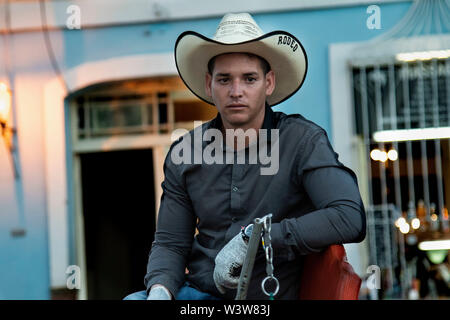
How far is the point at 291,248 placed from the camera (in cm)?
231

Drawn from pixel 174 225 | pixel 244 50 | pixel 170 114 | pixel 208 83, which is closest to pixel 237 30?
pixel 244 50

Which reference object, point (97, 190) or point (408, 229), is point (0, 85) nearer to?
point (97, 190)

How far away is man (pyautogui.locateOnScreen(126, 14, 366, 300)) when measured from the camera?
2.32m

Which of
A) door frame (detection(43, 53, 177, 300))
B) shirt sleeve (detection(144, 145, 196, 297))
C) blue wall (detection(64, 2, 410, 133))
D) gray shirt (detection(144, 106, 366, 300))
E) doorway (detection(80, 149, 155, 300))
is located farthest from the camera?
doorway (detection(80, 149, 155, 300))

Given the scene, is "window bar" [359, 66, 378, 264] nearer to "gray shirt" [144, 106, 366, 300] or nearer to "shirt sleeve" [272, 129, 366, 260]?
"gray shirt" [144, 106, 366, 300]

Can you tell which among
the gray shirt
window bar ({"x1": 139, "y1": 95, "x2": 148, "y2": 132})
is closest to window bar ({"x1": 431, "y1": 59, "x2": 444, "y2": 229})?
window bar ({"x1": 139, "y1": 95, "x2": 148, "y2": 132})

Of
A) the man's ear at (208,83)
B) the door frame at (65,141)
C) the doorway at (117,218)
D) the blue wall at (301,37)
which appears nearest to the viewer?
the man's ear at (208,83)

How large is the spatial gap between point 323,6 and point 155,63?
4.86ft

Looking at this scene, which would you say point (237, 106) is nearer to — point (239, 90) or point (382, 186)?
point (239, 90)

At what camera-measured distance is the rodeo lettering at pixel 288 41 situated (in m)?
2.71

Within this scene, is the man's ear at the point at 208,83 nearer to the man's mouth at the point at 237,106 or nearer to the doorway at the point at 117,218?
the man's mouth at the point at 237,106

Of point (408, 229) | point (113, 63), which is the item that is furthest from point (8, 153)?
point (408, 229)

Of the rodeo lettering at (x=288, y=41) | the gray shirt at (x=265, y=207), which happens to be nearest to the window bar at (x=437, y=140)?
the rodeo lettering at (x=288, y=41)

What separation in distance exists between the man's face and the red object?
45 cm
